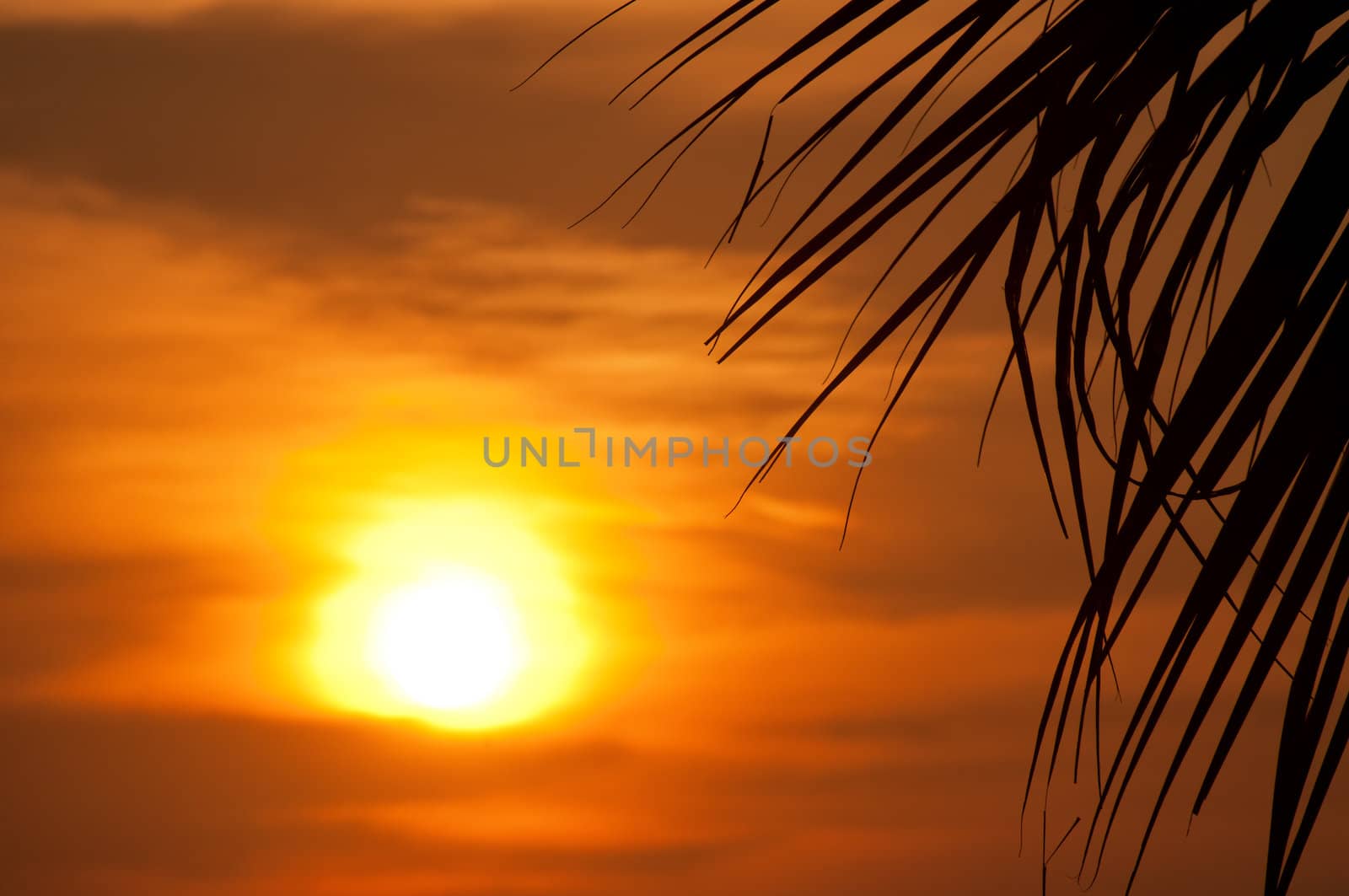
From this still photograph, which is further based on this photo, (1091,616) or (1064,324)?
(1064,324)

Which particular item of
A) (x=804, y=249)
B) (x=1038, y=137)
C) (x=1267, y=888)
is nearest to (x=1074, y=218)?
(x=1038, y=137)

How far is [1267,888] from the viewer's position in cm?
86

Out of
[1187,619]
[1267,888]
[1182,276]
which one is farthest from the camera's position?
[1182,276]

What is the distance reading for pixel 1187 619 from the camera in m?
0.96

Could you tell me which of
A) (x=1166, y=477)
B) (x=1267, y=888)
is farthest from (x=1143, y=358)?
(x=1267, y=888)

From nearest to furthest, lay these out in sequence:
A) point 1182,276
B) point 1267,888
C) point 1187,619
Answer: point 1267,888 → point 1187,619 → point 1182,276

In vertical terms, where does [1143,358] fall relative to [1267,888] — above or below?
above

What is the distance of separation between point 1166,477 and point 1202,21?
1.08 ft

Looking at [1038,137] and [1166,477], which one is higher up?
[1038,137]

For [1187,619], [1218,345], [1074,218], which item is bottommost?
[1187,619]

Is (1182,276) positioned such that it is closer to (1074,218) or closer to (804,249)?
(1074,218)

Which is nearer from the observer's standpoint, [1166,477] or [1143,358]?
[1166,477]

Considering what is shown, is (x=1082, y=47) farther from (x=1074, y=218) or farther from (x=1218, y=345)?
(x=1218, y=345)

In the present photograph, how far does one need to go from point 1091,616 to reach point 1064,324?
23 cm
